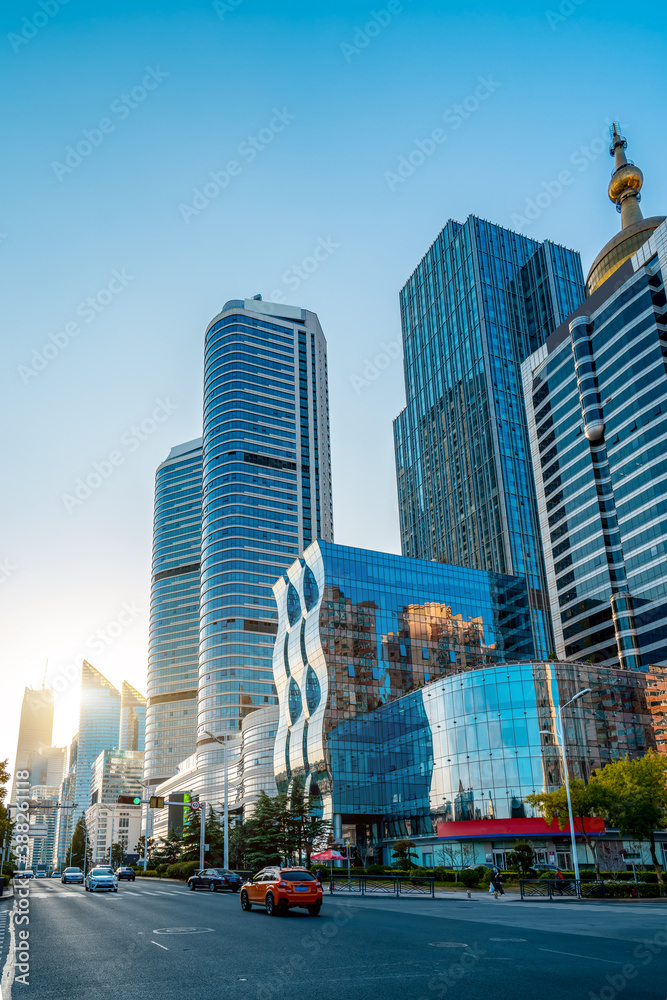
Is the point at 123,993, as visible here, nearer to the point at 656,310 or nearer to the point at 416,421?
the point at 656,310

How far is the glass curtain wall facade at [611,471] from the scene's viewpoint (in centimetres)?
10256

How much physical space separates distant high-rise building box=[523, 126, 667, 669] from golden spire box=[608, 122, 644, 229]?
817 cm

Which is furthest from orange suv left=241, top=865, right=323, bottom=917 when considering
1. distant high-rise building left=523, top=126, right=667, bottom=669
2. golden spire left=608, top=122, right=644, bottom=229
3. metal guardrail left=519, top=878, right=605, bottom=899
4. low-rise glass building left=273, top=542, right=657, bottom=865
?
golden spire left=608, top=122, right=644, bottom=229

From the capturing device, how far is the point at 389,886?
170ft

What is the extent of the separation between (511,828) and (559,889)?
90.3ft

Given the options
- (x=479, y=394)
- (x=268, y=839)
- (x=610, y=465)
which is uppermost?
(x=479, y=394)

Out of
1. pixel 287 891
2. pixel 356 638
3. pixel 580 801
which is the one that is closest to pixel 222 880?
pixel 580 801

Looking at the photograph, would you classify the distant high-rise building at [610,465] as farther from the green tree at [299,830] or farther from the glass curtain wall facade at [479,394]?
the green tree at [299,830]

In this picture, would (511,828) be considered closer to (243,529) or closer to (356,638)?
(356,638)

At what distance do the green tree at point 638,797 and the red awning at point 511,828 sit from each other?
16711 mm

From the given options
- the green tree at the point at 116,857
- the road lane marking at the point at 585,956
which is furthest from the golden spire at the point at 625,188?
the green tree at the point at 116,857

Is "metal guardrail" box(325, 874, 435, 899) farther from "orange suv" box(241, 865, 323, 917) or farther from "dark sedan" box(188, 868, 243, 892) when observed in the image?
"orange suv" box(241, 865, 323, 917)

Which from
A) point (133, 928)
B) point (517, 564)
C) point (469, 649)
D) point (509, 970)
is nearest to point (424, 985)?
point (509, 970)

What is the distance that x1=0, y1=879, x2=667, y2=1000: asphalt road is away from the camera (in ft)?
41.8
